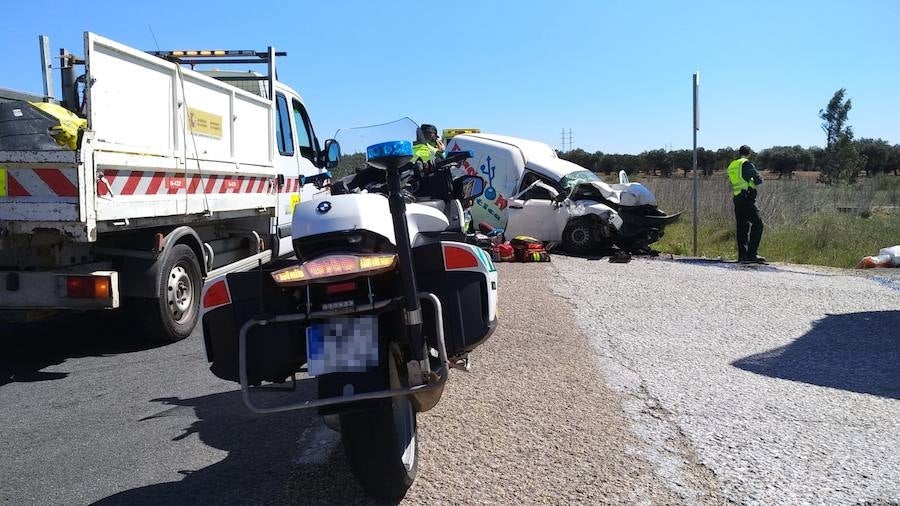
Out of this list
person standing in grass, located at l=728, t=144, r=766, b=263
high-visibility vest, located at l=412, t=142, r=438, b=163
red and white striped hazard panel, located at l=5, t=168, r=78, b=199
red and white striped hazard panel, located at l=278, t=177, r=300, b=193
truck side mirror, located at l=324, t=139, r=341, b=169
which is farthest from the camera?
person standing in grass, located at l=728, t=144, r=766, b=263

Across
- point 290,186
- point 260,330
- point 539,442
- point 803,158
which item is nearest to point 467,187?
point 539,442

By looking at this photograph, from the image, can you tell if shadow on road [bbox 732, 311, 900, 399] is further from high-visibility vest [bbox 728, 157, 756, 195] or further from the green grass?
the green grass

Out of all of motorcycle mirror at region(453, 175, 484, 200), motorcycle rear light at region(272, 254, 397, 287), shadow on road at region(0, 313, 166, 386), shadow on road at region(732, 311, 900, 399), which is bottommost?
shadow on road at region(732, 311, 900, 399)

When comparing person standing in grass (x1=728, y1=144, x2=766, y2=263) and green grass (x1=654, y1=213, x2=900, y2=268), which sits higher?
person standing in grass (x1=728, y1=144, x2=766, y2=263)

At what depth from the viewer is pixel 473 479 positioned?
3646 mm

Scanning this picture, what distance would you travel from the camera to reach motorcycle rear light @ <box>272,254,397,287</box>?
295 centimetres

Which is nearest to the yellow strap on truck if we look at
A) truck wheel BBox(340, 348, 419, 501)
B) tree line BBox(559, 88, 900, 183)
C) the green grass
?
truck wheel BBox(340, 348, 419, 501)

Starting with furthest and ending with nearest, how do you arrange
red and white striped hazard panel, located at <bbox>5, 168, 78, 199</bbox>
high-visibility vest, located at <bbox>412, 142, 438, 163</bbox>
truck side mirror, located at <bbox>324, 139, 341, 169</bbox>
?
truck side mirror, located at <bbox>324, 139, 341, 169</bbox>
high-visibility vest, located at <bbox>412, 142, 438, 163</bbox>
red and white striped hazard panel, located at <bbox>5, 168, 78, 199</bbox>

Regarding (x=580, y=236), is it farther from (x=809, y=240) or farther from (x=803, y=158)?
(x=803, y=158)

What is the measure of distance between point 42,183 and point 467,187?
326cm

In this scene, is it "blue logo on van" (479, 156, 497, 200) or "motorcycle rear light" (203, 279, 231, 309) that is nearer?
"motorcycle rear light" (203, 279, 231, 309)

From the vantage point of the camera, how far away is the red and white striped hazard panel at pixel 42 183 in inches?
209

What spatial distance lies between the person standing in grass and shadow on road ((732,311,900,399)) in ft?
16.6

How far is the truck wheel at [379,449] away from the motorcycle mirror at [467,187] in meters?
2.28
